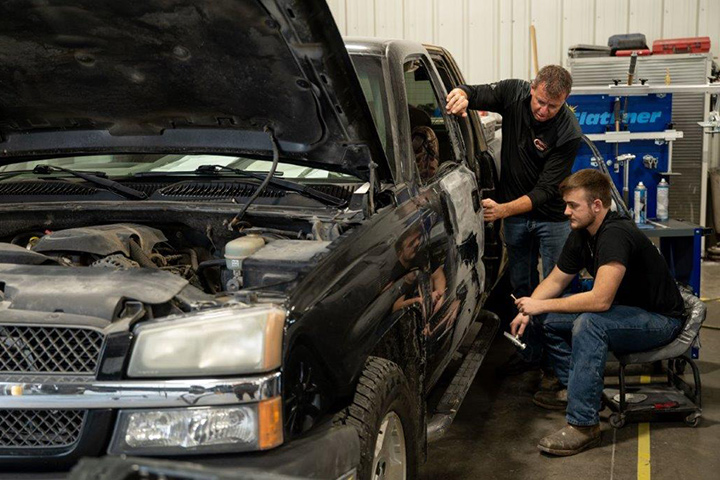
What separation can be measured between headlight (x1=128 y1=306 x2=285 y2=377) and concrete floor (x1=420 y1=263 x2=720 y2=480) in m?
1.90

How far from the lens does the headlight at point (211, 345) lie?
2047 millimetres

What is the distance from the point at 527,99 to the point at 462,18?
190 inches

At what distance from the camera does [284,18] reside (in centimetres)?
257

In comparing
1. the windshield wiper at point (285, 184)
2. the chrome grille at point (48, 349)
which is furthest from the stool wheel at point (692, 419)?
the chrome grille at point (48, 349)

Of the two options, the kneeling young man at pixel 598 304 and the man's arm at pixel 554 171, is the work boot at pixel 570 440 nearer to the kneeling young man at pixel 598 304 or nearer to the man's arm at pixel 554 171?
the kneeling young man at pixel 598 304

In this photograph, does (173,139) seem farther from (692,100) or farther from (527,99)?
(692,100)

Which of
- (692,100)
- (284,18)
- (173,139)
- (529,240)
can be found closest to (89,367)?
(284,18)

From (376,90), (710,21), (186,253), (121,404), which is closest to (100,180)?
(186,253)

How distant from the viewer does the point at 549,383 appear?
15.1ft

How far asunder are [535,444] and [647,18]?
610 cm

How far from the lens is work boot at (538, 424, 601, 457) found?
3.88m

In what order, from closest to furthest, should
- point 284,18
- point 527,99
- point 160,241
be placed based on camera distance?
1. point 284,18
2. point 160,241
3. point 527,99

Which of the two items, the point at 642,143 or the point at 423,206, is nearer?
the point at 423,206

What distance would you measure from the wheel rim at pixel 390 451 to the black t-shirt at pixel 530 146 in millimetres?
2057
